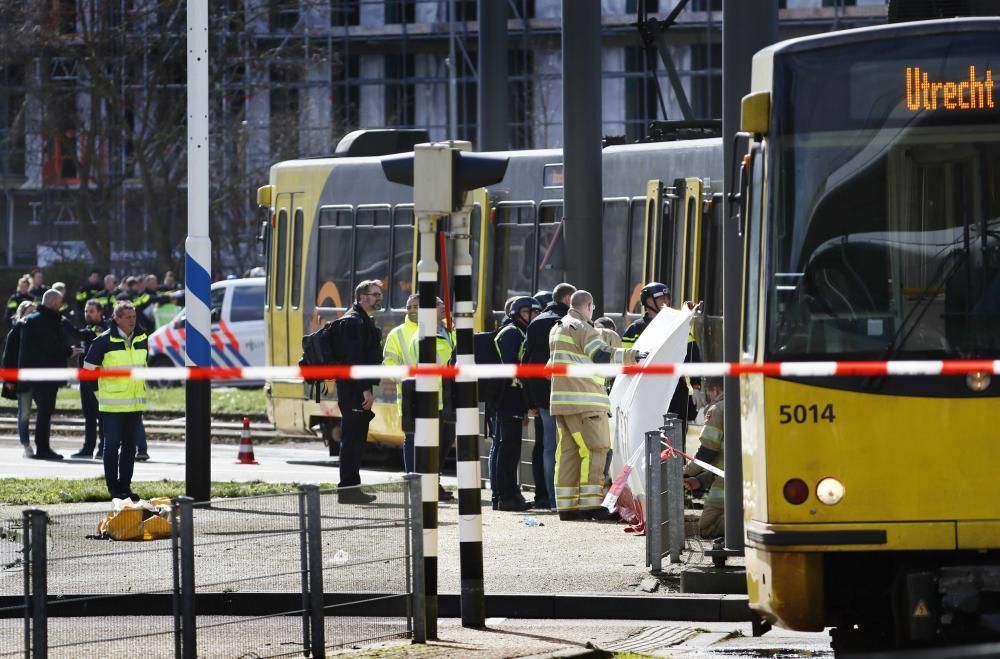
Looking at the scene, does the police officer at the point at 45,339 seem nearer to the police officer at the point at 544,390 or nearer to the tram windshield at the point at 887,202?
the police officer at the point at 544,390

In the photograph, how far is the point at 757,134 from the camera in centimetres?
828

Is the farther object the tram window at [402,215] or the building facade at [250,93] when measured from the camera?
the building facade at [250,93]

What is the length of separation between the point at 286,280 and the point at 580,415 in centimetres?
829

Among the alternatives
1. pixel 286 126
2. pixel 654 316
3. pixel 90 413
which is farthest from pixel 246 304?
pixel 654 316

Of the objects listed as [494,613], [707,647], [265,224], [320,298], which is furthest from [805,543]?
[265,224]

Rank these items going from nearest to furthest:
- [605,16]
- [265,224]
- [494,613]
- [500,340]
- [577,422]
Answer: [494,613]
[577,422]
[500,340]
[265,224]
[605,16]

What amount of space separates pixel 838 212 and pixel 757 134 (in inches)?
20.2

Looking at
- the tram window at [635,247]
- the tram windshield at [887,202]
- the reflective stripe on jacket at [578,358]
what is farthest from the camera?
the tram window at [635,247]

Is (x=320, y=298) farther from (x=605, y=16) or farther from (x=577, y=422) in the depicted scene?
(x=605, y=16)

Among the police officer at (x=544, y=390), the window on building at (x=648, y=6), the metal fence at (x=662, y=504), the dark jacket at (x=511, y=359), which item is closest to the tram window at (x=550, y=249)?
the police officer at (x=544, y=390)

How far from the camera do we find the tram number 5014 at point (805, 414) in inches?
308

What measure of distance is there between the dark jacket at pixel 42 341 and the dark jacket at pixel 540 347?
7.39m

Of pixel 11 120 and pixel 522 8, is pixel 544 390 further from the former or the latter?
pixel 522 8

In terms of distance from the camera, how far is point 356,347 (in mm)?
16938
